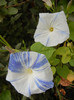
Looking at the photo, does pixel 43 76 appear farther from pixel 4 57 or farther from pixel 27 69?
pixel 4 57

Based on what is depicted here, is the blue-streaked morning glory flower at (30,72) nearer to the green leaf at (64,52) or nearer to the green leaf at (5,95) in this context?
the green leaf at (64,52)

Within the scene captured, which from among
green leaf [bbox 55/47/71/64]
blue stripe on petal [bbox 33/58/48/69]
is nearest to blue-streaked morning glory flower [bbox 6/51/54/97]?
blue stripe on petal [bbox 33/58/48/69]

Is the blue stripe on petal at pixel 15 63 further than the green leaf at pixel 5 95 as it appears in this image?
No

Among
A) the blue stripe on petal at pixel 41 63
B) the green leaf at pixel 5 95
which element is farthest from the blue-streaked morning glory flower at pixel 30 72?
the green leaf at pixel 5 95

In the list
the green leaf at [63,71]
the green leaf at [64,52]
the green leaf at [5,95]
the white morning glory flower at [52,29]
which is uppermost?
the white morning glory flower at [52,29]

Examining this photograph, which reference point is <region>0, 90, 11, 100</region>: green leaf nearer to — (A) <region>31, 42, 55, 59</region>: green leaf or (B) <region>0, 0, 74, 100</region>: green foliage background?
(B) <region>0, 0, 74, 100</region>: green foliage background

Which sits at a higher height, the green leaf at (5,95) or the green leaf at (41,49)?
the green leaf at (41,49)

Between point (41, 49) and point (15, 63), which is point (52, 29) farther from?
point (15, 63)

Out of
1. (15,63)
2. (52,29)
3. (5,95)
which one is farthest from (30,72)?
(5,95)
